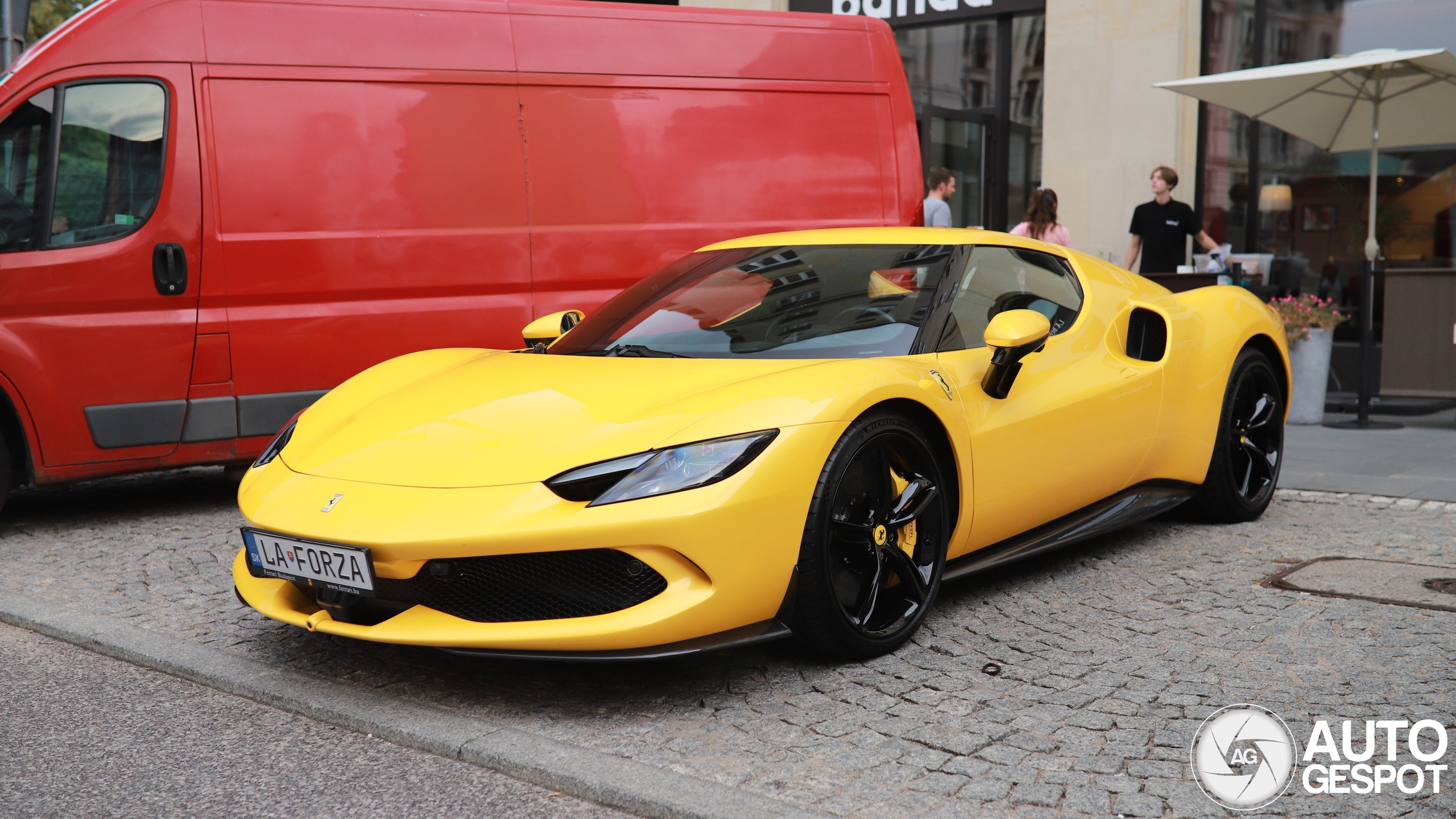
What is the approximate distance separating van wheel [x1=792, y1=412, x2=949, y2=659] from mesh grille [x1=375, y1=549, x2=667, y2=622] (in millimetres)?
434

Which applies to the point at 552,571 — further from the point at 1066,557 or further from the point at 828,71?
the point at 828,71

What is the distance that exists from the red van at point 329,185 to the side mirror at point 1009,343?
2.99 m

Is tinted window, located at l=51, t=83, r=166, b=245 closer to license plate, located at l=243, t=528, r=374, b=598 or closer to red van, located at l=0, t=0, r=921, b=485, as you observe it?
red van, located at l=0, t=0, r=921, b=485

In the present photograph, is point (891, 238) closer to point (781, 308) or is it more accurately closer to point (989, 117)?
point (781, 308)

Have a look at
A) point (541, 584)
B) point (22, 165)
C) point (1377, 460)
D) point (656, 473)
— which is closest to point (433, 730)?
point (541, 584)

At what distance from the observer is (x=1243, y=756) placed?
276 cm

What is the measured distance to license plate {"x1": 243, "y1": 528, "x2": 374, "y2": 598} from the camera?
118 inches

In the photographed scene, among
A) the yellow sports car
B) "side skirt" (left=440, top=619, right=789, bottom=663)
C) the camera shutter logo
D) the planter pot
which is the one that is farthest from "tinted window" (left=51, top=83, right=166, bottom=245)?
the planter pot

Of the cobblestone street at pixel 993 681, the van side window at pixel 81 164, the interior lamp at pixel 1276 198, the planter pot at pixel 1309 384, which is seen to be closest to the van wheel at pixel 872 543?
the cobblestone street at pixel 993 681

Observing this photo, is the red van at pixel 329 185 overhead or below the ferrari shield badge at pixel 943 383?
overhead

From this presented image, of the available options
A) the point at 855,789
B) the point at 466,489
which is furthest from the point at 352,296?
the point at 855,789

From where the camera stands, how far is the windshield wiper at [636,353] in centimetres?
384

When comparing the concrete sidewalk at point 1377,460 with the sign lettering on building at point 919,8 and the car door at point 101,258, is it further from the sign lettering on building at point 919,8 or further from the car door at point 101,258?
the sign lettering on building at point 919,8

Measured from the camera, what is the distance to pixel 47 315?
5219 millimetres
